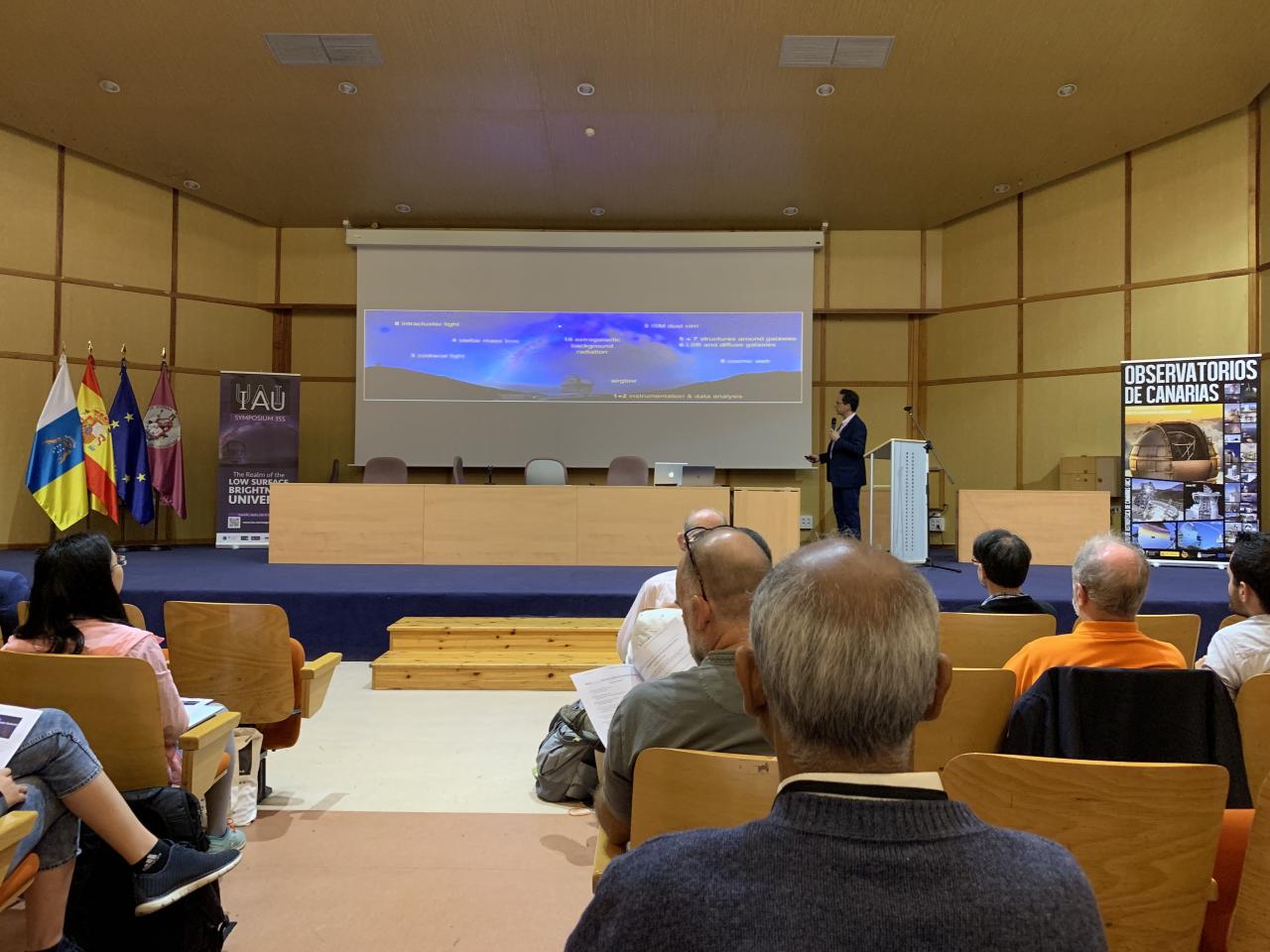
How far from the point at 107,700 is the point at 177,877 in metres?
0.39

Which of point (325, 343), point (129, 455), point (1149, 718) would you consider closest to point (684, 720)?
point (1149, 718)

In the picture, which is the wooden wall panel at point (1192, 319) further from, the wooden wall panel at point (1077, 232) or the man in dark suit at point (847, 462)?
the man in dark suit at point (847, 462)

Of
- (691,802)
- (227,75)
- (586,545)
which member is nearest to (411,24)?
(227,75)

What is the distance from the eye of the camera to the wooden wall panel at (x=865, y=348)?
29.5 ft

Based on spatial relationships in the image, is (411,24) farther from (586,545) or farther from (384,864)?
(384,864)

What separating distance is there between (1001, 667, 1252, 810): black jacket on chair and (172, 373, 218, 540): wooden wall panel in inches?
329

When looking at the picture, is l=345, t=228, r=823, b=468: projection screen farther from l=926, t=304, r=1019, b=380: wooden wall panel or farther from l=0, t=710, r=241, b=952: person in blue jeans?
l=0, t=710, r=241, b=952: person in blue jeans

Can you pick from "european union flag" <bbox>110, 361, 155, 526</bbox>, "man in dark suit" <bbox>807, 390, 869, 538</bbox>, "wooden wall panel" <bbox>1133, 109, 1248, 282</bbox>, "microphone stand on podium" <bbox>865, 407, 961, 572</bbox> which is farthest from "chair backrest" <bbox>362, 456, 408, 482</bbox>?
"wooden wall panel" <bbox>1133, 109, 1248, 282</bbox>

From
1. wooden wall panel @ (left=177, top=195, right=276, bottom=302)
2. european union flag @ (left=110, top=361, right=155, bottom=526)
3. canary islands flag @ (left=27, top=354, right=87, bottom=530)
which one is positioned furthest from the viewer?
wooden wall panel @ (left=177, top=195, right=276, bottom=302)

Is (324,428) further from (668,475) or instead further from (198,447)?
(668,475)

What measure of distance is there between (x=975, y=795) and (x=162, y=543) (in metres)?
8.33

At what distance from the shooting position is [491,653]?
160 inches

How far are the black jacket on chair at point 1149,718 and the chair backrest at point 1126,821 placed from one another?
1.36 feet

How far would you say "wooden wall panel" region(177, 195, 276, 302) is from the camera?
8.09 metres
